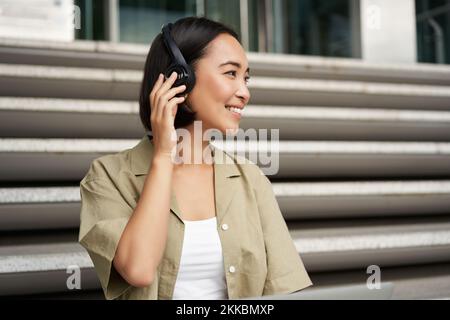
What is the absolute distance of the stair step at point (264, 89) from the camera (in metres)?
2.98

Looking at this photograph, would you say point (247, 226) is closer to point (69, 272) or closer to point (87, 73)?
point (69, 272)

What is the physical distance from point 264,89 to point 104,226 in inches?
96.0

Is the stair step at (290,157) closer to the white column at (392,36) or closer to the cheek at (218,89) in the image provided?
the cheek at (218,89)

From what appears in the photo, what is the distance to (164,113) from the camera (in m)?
1.28

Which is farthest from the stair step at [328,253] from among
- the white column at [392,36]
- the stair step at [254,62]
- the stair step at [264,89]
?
the white column at [392,36]

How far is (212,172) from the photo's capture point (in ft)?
4.95

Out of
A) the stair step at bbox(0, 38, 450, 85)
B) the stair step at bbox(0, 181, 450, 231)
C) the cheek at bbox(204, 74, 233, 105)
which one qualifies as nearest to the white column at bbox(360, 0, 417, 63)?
the stair step at bbox(0, 38, 450, 85)

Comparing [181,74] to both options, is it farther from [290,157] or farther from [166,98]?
[290,157]

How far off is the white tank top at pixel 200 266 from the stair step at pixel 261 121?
5.06 ft

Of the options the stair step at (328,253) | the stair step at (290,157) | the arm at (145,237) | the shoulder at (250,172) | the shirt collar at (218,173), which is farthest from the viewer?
the stair step at (290,157)

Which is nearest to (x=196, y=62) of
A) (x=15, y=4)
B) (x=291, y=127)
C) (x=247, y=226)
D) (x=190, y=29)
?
(x=190, y=29)

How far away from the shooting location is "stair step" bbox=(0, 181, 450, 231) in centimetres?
220

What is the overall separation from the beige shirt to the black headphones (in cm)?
21

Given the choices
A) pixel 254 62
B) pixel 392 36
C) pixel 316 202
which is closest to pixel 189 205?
pixel 316 202
